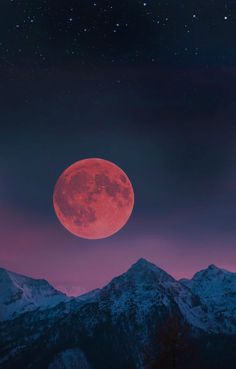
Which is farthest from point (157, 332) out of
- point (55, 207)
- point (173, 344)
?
point (55, 207)

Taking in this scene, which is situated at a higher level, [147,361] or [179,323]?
[179,323]

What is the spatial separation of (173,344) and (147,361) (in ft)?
12.3

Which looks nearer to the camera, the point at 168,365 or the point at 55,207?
the point at 168,365

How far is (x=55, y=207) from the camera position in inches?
3253

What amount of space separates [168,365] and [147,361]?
1919mm

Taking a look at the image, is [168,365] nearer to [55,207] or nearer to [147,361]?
[147,361]

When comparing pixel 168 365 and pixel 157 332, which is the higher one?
pixel 157 332

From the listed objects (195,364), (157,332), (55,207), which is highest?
(55,207)

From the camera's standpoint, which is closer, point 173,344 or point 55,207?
point 173,344

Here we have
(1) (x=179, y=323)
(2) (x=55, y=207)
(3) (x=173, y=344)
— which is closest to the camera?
(3) (x=173, y=344)

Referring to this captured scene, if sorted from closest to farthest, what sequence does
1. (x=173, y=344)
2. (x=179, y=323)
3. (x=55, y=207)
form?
(x=173, y=344) < (x=179, y=323) < (x=55, y=207)

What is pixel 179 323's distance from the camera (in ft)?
132

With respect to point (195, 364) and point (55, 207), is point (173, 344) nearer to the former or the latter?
point (195, 364)

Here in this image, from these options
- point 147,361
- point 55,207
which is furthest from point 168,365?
point 55,207
